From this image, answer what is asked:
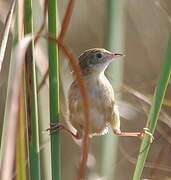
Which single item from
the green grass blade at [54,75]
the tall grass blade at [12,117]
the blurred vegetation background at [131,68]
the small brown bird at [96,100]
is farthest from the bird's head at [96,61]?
the tall grass blade at [12,117]

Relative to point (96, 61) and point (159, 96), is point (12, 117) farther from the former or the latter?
point (96, 61)

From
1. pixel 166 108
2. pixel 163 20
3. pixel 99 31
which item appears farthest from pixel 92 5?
pixel 166 108

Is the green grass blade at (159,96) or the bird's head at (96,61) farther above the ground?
the bird's head at (96,61)

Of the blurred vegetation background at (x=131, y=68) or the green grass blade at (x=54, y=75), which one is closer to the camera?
the green grass blade at (x=54, y=75)

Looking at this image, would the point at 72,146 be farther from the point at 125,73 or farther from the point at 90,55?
→ the point at 90,55

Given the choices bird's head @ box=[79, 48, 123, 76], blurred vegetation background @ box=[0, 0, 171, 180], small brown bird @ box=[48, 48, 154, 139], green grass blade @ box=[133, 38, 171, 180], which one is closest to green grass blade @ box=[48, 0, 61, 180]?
green grass blade @ box=[133, 38, 171, 180]

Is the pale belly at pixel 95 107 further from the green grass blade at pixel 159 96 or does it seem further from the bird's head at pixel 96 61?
the green grass blade at pixel 159 96
